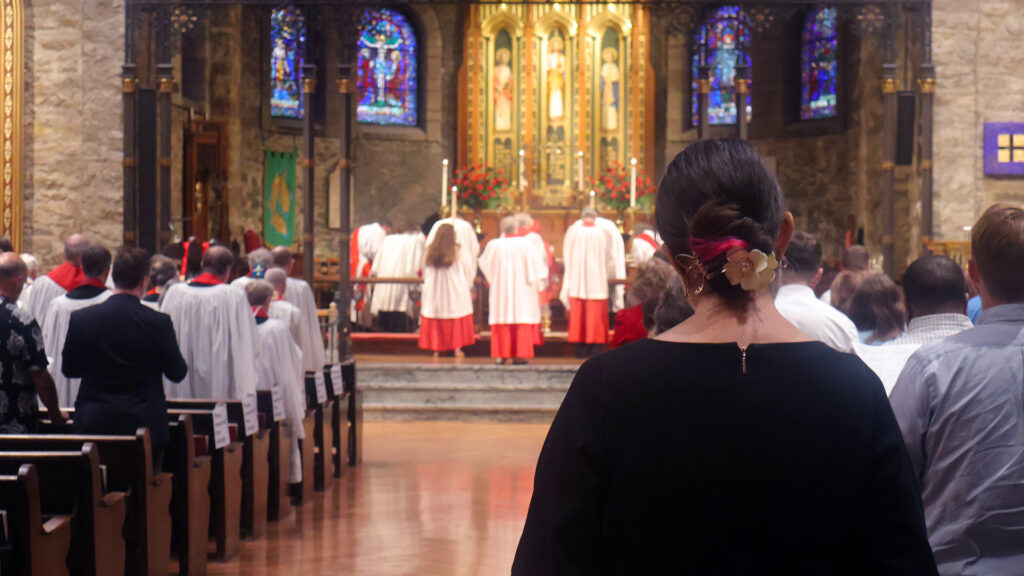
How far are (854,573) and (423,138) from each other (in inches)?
809

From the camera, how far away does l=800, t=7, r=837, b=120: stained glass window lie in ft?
64.7

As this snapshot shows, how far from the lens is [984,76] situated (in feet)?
40.3

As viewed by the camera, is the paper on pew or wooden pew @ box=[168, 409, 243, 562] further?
wooden pew @ box=[168, 409, 243, 562]

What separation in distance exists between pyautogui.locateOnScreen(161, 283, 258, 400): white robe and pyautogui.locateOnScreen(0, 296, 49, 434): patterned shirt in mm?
2018

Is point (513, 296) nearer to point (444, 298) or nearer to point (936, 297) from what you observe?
point (444, 298)

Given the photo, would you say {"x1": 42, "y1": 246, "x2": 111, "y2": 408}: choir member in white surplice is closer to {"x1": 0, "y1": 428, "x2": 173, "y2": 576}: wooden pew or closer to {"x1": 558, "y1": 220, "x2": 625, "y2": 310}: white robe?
{"x1": 0, "y1": 428, "x2": 173, "y2": 576}: wooden pew

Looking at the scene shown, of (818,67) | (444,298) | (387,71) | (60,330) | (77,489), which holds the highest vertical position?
(387,71)

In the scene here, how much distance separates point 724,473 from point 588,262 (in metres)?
12.1

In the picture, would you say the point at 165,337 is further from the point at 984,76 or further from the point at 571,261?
the point at 984,76

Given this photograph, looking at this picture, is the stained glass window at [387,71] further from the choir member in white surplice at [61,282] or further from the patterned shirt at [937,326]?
the patterned shirt at [937,326]

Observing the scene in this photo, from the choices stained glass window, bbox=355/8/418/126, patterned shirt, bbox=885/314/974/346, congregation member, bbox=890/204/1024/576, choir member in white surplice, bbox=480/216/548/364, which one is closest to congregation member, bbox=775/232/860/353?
patterned shirt, bbox=885/314/974/346

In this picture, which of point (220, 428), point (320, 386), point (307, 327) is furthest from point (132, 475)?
point (307, 327)

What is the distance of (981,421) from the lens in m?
2.61

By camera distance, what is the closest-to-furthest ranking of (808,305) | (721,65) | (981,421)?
(981,421) < (808,305) < (721,65)
